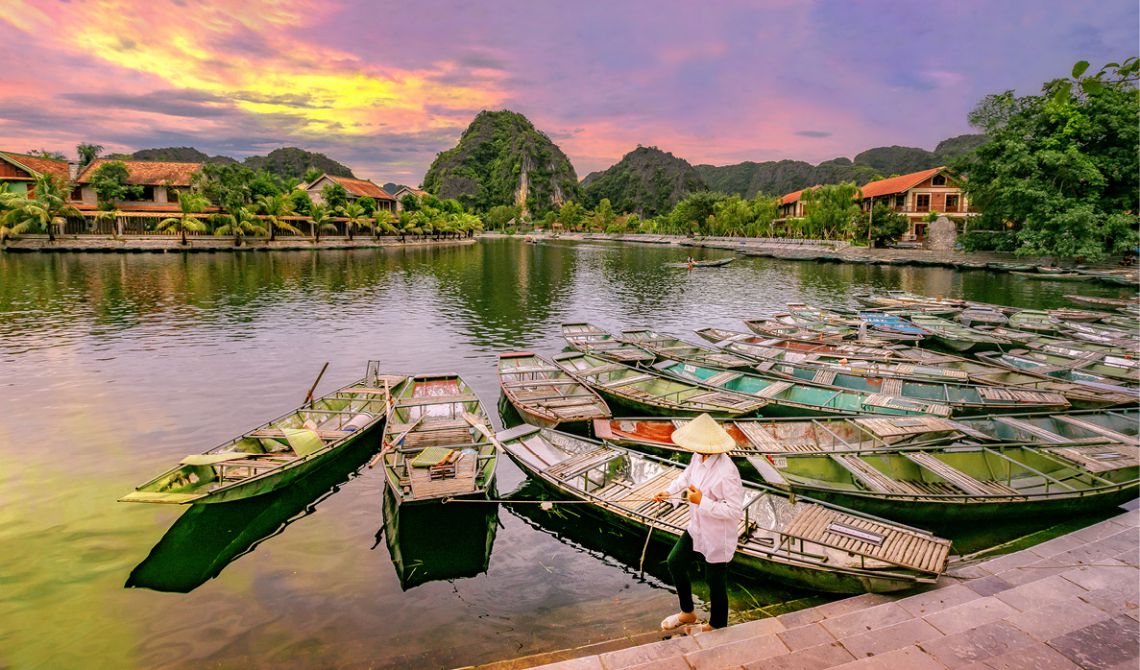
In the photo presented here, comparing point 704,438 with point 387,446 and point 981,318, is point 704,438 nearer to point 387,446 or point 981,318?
point 387,446

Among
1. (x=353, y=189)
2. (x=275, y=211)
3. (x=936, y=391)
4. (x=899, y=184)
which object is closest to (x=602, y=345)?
(x=936, y=391)

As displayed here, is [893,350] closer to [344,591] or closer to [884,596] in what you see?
[884,596]

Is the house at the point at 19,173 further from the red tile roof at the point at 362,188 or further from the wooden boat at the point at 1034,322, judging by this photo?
the wooden boat at the point at 1034,322

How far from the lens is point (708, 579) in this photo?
709 centimetres

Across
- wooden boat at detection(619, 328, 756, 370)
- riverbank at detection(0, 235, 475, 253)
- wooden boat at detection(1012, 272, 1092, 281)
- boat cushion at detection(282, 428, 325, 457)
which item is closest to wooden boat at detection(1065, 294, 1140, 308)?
wooden boat at detection(1012, 272, 1092, 281)

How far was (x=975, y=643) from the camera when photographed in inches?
241

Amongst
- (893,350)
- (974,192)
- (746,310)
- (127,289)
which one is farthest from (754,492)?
(974,192)

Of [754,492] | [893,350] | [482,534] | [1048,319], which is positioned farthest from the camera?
[1048,319]

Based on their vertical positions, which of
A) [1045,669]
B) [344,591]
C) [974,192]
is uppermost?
[974,192]

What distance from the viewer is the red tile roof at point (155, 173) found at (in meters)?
74.0

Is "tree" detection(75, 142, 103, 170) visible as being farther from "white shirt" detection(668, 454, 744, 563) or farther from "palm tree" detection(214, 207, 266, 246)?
"white shirt" detection(668, 454, 744, 563)

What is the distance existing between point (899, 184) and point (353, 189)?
8651 cm

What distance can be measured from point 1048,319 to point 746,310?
633 inches

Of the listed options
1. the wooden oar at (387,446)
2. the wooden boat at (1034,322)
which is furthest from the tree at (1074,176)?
the wooden oar at (387,446)
